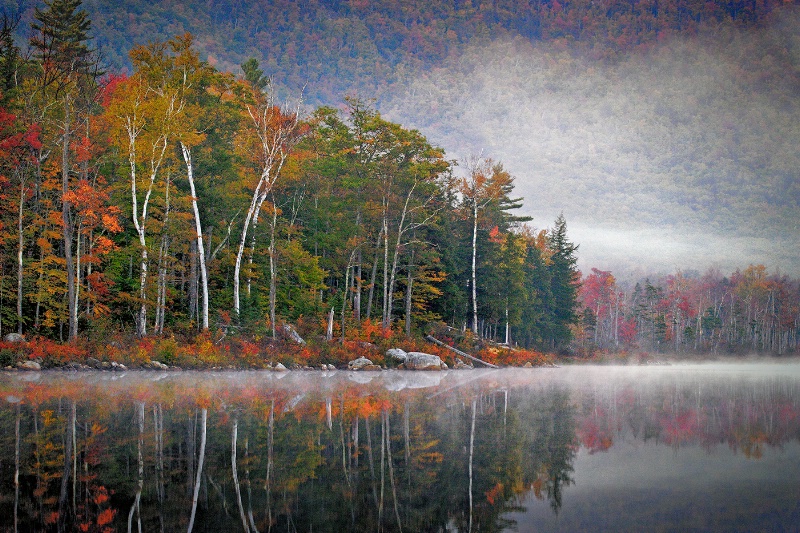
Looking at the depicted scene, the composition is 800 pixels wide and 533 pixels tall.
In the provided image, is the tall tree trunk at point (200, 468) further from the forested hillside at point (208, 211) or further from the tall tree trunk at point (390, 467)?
the forested hillside at point (208, 211)

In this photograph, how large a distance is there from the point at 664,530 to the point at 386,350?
2976 cm

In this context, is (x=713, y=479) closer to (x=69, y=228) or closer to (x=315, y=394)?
(x=315, y=394)

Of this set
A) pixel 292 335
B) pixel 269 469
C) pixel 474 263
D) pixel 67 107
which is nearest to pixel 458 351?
pixel 474 263

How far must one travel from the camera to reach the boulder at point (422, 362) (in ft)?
112

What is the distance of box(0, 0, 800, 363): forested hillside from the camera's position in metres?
27.8

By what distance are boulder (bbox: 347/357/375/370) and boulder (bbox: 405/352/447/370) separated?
258 centimetres

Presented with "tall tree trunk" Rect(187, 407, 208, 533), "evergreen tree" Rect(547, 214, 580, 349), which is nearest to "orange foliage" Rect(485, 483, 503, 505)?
"tall tree trunk" Rect(187, 407, 208, 533)

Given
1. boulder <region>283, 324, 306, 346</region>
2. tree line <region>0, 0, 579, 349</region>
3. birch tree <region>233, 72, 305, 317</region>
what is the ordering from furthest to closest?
boulder <region>283, 324, 306, 346</region> → birch tree <region>233, 72, 305, 317</region> → tree line <region>0, 0, 579, 349</region>

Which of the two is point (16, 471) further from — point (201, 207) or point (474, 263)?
point (474, 263)

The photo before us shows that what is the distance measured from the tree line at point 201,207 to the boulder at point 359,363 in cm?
262

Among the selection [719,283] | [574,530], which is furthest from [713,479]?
[719,283]

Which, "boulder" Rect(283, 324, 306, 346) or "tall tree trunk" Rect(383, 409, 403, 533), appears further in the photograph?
"boulder" Rect(283, 324, 306, 346)

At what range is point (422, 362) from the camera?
3444 cm

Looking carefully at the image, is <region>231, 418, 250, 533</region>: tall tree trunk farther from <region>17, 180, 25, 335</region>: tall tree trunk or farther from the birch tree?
the birch tree
